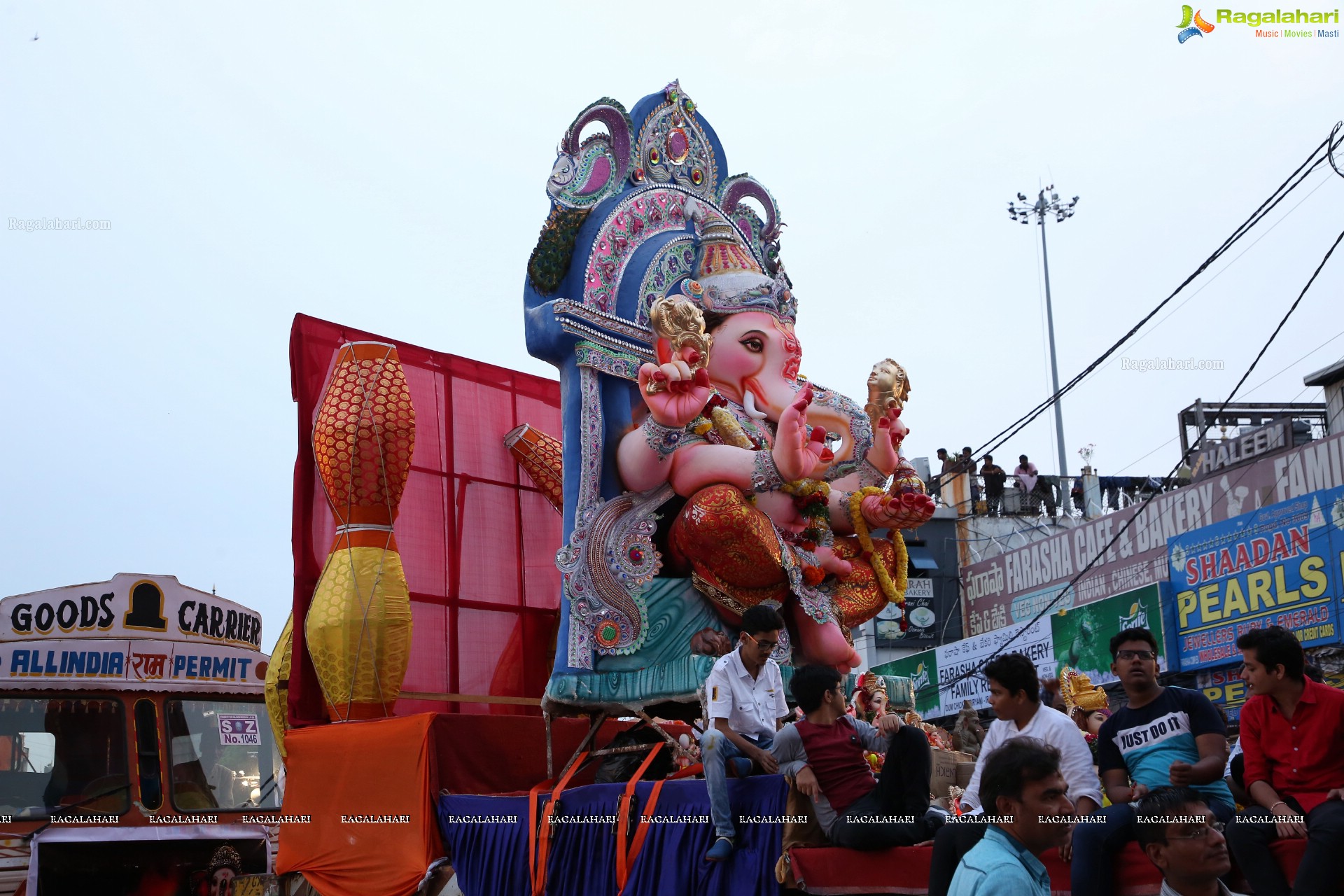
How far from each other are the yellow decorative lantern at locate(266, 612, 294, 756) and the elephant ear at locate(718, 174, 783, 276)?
165 inches

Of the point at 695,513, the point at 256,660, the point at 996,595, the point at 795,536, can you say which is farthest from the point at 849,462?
the point at 996,595

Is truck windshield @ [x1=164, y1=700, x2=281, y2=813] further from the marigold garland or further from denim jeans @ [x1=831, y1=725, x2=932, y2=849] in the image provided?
denim jeans @ [x1=831, y1=725, x2=932, y2=849]

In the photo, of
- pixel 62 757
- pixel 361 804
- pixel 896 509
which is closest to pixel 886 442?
pixel 896 509

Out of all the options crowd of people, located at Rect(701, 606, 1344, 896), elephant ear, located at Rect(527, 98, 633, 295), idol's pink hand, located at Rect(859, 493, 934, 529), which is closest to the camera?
crowd of people, located at Rect(701, 606, 1344, 896)

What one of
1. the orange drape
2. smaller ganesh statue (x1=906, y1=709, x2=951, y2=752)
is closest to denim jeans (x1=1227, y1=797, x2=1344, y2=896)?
smaller ganesh statue (x1=906, y1=709, x2=951, y2=752)

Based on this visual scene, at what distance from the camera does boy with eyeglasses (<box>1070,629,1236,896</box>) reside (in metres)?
4.81

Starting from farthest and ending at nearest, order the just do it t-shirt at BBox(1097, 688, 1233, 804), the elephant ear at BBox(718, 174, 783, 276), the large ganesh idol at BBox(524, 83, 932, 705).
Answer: the elephant ear at BBox(718, 174, 783, 276), the large ganesh idol at BBox(524, 83, 932, 705), the just do it t-shirt at BBox(1097, 688, 1233, 804)

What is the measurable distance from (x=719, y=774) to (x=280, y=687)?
14.2ft

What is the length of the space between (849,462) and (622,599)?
1.80m

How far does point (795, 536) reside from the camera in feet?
29.0

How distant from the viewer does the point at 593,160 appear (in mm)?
9461

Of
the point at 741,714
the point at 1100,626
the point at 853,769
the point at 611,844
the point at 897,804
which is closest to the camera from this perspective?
the point at 897,804

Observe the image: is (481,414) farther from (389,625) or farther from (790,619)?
(790,619)

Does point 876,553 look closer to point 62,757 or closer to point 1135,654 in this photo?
point 1135,654
